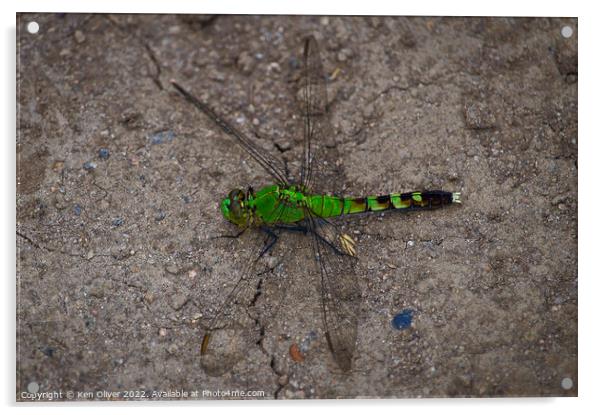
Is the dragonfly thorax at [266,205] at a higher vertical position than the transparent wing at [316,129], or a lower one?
lower

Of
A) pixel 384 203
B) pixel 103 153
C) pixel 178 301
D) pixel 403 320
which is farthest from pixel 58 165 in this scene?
pixel 403 320

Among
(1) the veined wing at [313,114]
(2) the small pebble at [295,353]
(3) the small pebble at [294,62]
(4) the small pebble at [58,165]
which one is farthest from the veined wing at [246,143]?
(2) the small pebble at [295,353]

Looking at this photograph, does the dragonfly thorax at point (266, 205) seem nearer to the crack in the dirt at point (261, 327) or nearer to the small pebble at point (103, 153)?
the crack in the dirt at point (261, 327)

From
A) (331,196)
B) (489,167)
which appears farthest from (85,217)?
(489,167)

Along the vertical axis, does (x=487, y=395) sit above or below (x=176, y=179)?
below

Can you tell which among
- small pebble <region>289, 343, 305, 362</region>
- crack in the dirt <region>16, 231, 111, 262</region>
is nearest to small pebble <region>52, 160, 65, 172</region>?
crack in the dirt <region>16, 231, 111, 262</region>

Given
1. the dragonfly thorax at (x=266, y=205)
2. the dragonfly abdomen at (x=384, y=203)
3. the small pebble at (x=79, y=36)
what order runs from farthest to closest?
1. the small pebble at (x=79, y=36)
2. the dragonfly abdomen at (x=384, y=203)
3. the dragonfly thorax at (x=266, y=205)

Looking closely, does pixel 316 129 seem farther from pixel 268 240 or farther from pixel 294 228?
pixel 268 240

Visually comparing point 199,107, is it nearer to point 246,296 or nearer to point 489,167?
point 246,296

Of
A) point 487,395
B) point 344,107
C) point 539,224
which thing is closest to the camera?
point 487,395

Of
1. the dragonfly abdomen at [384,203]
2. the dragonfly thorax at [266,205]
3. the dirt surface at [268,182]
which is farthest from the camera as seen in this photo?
the dragonfly abdomen at [384,203]
